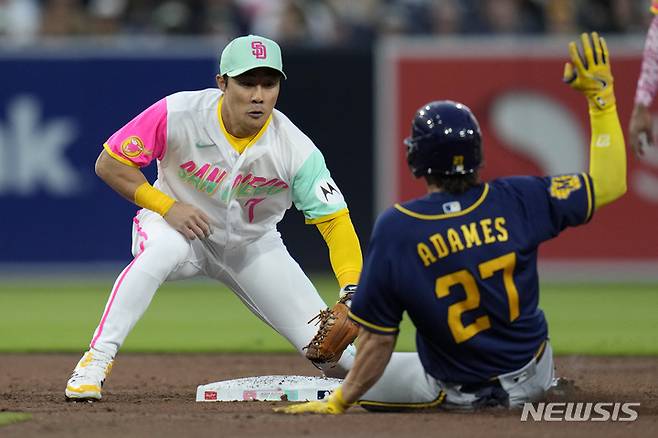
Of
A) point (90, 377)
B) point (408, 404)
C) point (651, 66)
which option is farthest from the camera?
point (651, 66)

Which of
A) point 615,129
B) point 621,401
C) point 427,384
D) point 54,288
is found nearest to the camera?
point 615,129

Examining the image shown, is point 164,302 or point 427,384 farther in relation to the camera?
point 164,302

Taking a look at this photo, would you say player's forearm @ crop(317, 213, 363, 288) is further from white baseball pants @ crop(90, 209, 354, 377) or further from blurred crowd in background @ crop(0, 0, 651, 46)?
blurred crowd in background @ crop(0, 0, 651, 46)

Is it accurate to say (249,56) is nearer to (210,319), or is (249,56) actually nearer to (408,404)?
(408,404)

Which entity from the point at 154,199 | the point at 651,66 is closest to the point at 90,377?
the point at 154,199

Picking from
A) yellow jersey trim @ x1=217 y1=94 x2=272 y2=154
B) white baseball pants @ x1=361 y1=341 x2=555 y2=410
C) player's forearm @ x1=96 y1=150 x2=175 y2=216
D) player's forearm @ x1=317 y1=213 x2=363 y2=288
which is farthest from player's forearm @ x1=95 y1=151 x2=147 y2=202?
white baseball pants @ x1=361 y1=341 x2=555 y2=410

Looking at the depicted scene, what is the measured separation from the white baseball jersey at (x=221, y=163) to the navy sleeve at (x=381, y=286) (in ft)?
4.09

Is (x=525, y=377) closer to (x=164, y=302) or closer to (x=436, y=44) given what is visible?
(x=164, y=302)

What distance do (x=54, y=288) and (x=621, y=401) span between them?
8405mm

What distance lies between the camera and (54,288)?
43.7 feet

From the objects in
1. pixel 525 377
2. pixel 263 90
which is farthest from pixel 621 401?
pixel 263 90

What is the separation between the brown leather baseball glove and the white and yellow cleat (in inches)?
39.3

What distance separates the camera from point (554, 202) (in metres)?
5.02

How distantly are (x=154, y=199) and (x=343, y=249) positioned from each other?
0.96 metres
